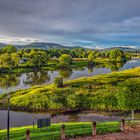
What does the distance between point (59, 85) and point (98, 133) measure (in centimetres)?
5206

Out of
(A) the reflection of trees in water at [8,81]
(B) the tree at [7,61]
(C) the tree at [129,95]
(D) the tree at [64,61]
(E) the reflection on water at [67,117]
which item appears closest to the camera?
(C) the tree at [129,95]

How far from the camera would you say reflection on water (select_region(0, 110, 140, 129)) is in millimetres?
61091

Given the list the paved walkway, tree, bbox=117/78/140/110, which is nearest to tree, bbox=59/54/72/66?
tree, bbox=117/78/140/110

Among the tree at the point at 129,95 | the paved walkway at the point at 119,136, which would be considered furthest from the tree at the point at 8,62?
the paved walkway at the point at 119,136

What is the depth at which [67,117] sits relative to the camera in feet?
212

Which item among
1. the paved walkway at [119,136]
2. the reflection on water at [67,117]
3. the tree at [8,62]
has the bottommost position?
the reflection on water at [67,117]

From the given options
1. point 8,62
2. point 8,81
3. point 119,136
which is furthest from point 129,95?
point 8,62

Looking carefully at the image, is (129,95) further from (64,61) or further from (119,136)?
(64,61)

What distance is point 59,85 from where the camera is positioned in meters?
86.1

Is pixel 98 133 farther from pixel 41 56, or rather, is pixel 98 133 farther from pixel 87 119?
pixel 41 56

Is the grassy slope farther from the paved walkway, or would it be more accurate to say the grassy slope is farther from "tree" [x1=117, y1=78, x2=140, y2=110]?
the paved walkway

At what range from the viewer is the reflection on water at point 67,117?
61.1 meters

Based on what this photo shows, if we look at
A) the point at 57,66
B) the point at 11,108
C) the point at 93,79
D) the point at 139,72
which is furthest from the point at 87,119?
the point at 57,66

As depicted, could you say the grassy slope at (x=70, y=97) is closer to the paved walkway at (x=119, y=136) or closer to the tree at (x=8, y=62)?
the paved walkway at (x=119, y=136)
